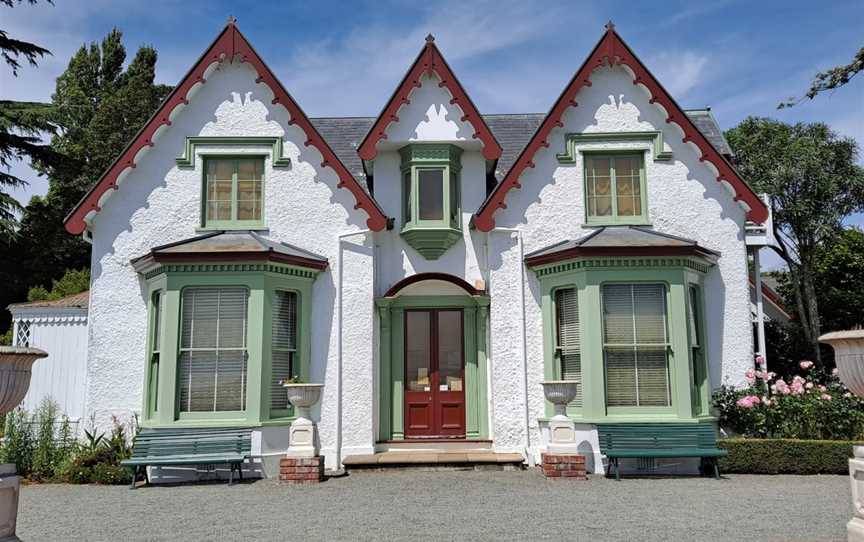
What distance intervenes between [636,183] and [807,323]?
12450 millimetres

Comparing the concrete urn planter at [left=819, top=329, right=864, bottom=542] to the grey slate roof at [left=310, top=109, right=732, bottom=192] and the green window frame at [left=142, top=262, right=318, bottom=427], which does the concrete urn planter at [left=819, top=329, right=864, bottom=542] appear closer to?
the green window frame at [left=142, top=262, right=318, bottom=427]

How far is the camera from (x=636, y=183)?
14219mm

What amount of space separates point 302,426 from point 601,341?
5.42 metres

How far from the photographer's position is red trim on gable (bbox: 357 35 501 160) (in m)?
13.8

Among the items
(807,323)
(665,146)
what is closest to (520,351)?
(665,146)

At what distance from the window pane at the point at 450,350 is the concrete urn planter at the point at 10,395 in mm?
8389

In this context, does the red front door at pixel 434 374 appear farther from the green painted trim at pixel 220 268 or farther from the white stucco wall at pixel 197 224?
the green painted trim at pixel 220 268

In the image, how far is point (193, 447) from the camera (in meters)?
12.0

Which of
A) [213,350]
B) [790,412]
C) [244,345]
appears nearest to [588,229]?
[790,412]

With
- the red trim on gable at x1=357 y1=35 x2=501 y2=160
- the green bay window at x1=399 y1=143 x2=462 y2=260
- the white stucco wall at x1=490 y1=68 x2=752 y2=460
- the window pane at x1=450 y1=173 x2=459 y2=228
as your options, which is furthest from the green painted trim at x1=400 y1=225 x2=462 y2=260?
the red trim on gable at x1=357 y1=35 x2=501 y2=160

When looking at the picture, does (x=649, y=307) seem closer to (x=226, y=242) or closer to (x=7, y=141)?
(x=226, y=242)

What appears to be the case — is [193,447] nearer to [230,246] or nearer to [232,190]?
[230,246]

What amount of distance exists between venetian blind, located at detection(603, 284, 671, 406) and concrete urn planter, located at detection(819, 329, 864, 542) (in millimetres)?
6005

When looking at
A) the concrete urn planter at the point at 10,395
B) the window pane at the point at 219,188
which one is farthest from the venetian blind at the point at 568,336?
the concrete urn planter at the point at 10,395
